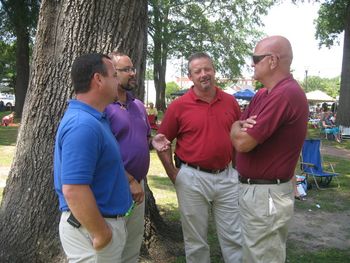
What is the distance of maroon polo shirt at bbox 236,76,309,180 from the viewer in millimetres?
2963

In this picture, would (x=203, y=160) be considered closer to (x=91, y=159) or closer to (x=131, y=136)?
(x=131, y=136)

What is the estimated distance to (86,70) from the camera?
8.07 feet

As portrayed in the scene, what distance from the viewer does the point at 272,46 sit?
308 centimetres

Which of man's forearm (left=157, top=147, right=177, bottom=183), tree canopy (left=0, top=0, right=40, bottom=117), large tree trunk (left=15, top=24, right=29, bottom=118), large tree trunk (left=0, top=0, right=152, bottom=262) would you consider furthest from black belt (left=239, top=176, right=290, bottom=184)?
tree canopy (left=0, top=0, right=40, bottom=117)

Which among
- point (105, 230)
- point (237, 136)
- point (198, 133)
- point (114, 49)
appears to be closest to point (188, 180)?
point (198, 133)

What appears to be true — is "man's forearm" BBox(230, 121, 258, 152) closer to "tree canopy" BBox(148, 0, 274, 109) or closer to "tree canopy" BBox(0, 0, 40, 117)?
"tree canopy" BBox(0, 0, 40, 117)

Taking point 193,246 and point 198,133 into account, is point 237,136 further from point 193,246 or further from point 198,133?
point 193,246

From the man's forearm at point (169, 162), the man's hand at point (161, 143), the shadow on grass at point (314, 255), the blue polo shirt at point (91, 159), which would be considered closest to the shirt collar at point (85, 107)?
the blue polo shirt at point (91, 159)

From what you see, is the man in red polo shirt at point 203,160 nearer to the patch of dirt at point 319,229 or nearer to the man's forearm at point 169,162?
the man's forearm at point 169,162

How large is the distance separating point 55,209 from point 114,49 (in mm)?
1554

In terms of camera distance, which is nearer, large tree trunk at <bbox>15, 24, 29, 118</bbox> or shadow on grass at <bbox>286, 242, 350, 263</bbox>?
shadow on grass at <bbox>286, 242, 350, 263</bbox>

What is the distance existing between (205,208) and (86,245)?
1903 millimetres

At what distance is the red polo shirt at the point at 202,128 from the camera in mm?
4039

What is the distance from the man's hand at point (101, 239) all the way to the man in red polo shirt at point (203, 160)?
1679 millimetres
